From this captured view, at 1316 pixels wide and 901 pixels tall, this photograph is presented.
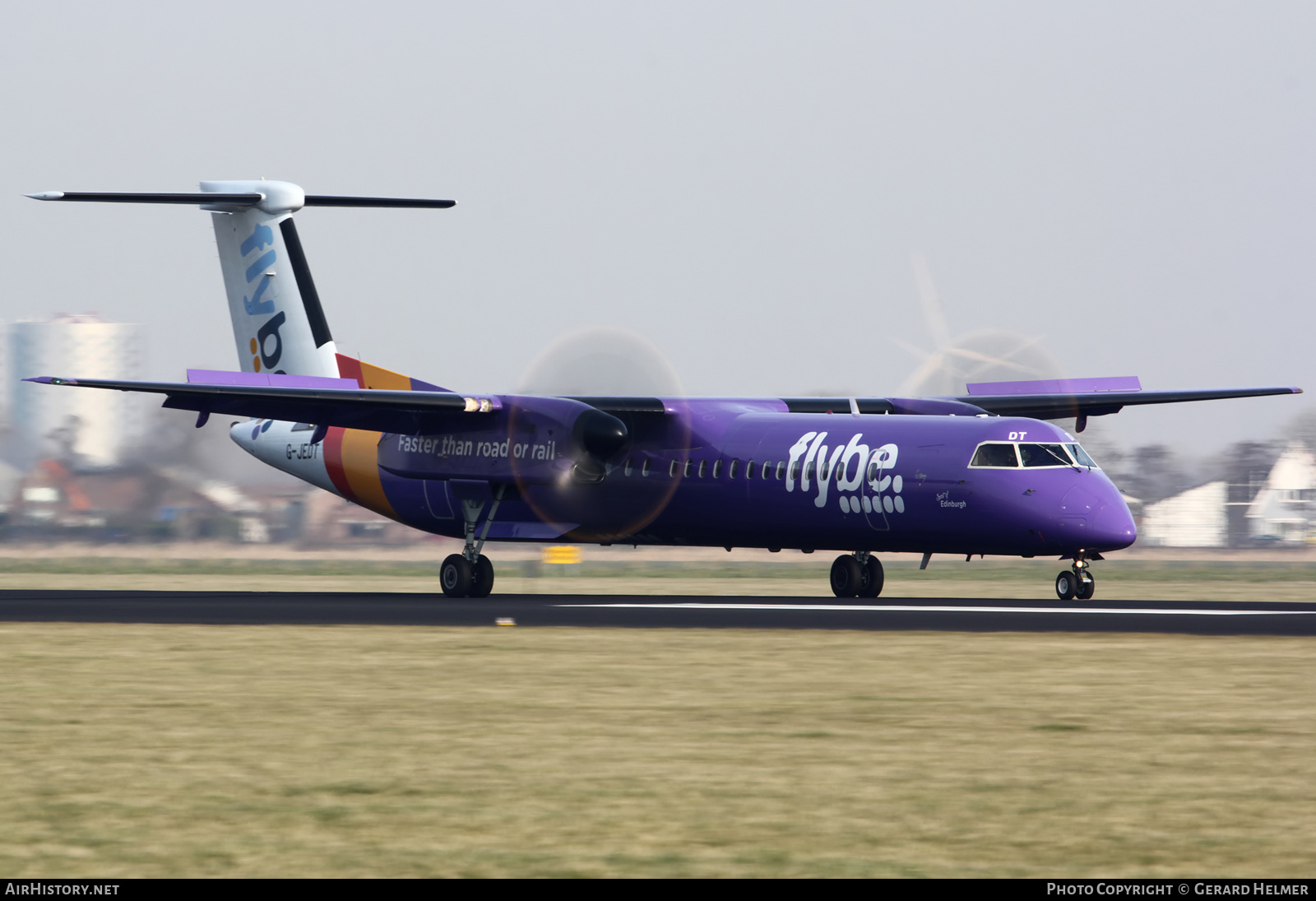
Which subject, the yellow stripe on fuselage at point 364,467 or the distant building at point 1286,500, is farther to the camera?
the distant building at point 1286,500

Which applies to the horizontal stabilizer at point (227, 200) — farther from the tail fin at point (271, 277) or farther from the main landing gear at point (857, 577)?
the main landing gear at point (857, 577)

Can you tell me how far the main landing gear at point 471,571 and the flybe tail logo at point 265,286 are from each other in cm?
669

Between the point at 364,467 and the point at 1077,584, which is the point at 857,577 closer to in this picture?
the point at 1077,584

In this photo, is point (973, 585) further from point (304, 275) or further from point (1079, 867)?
point (1079, 867)

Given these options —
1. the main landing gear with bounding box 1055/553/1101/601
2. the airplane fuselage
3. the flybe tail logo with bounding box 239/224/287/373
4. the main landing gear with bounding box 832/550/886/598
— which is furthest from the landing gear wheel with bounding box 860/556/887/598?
the flybe tail logo with bounding box 239/224/287/373

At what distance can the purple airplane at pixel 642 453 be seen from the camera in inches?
1038

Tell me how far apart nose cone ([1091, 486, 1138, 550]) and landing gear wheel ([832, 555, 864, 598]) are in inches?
215

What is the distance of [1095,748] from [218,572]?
4270 centimetres

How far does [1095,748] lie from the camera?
463 inches

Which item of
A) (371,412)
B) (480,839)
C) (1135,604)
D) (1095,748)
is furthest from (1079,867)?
(371,412)

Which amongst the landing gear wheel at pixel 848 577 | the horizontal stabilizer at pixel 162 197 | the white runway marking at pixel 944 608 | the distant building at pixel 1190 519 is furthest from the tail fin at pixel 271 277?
the distant building at pixel 1190 519

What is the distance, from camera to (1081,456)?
26344 mm

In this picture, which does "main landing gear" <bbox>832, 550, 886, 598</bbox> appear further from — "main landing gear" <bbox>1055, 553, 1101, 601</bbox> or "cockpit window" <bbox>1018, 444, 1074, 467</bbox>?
"cockpit window" <bbox>1018, 444, 1074, 467</bbox>

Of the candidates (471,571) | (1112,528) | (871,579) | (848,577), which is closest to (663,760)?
(1112,528)
